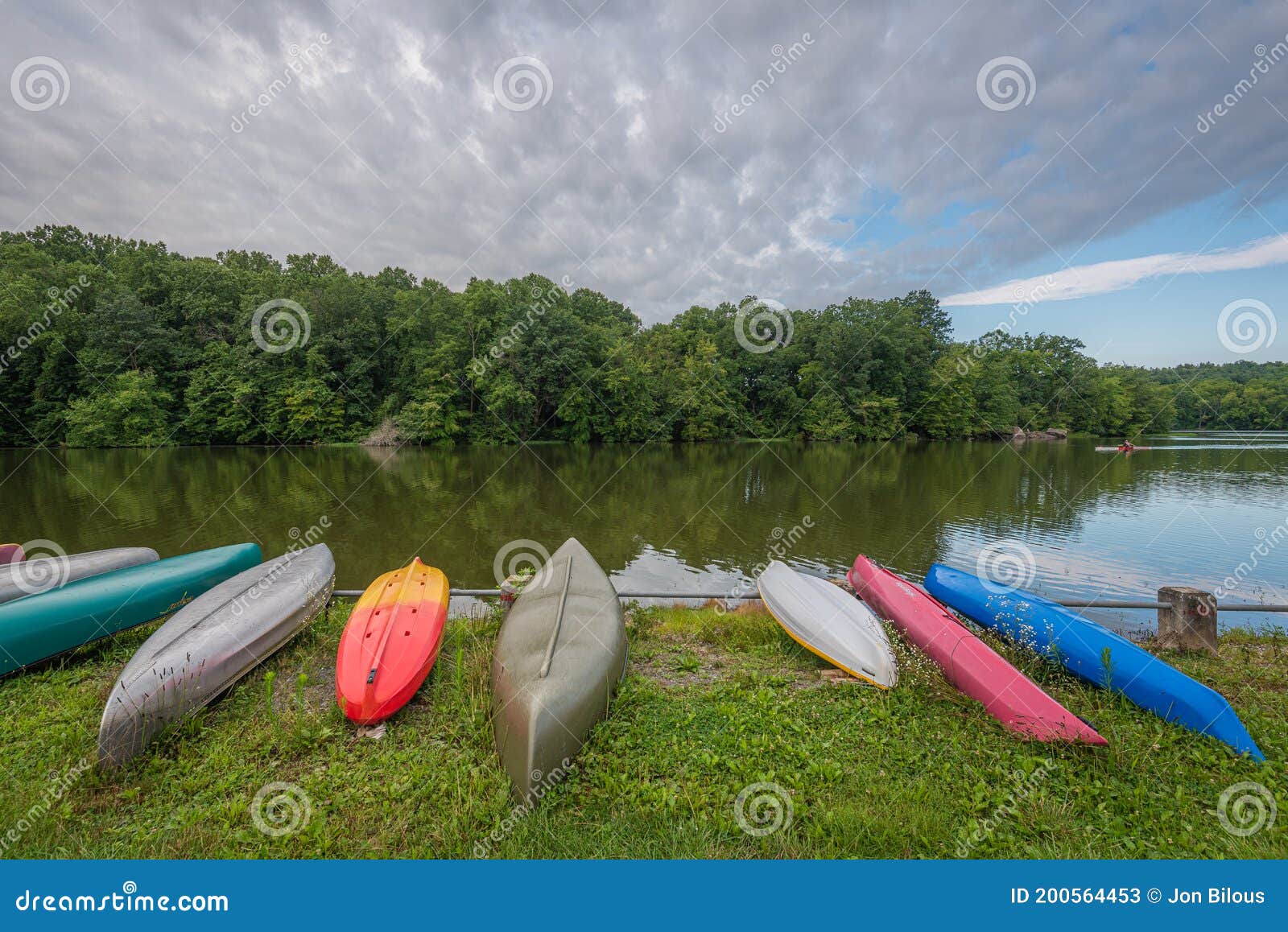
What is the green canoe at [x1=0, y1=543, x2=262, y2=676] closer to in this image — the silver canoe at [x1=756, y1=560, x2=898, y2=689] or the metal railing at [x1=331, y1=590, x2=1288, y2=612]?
the metal railing at [x1=331, y1=590, x2=1288, y2=612]

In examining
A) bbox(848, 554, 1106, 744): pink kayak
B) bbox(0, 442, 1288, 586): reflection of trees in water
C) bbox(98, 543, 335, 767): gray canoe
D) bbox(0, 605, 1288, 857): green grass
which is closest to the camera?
bbox(0, 605, 1288, 857): green grass

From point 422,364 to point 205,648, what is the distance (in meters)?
43.0

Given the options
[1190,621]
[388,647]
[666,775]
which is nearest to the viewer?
[666,775]

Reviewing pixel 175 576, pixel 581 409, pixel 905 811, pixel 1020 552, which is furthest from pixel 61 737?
pixel 581 409

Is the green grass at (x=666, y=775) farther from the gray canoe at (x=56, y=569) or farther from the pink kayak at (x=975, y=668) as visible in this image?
the gray canoe at (x=56, y=569)

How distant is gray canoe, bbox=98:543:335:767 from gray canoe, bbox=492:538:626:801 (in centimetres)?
226

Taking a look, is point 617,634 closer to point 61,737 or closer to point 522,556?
point 61,737

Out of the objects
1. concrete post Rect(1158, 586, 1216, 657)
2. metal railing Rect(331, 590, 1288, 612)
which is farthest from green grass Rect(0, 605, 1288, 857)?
metal railing Rect(331, 590, 1288, 612)

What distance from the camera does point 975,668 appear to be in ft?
15.0

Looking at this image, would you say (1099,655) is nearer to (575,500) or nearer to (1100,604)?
(1100,604)

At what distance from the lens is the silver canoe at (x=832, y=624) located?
16.2ft

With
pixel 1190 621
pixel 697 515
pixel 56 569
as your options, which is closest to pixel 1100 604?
pixel 1190 621

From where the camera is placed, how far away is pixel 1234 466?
29000 millimetres

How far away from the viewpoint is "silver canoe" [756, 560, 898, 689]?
4.95 metres
